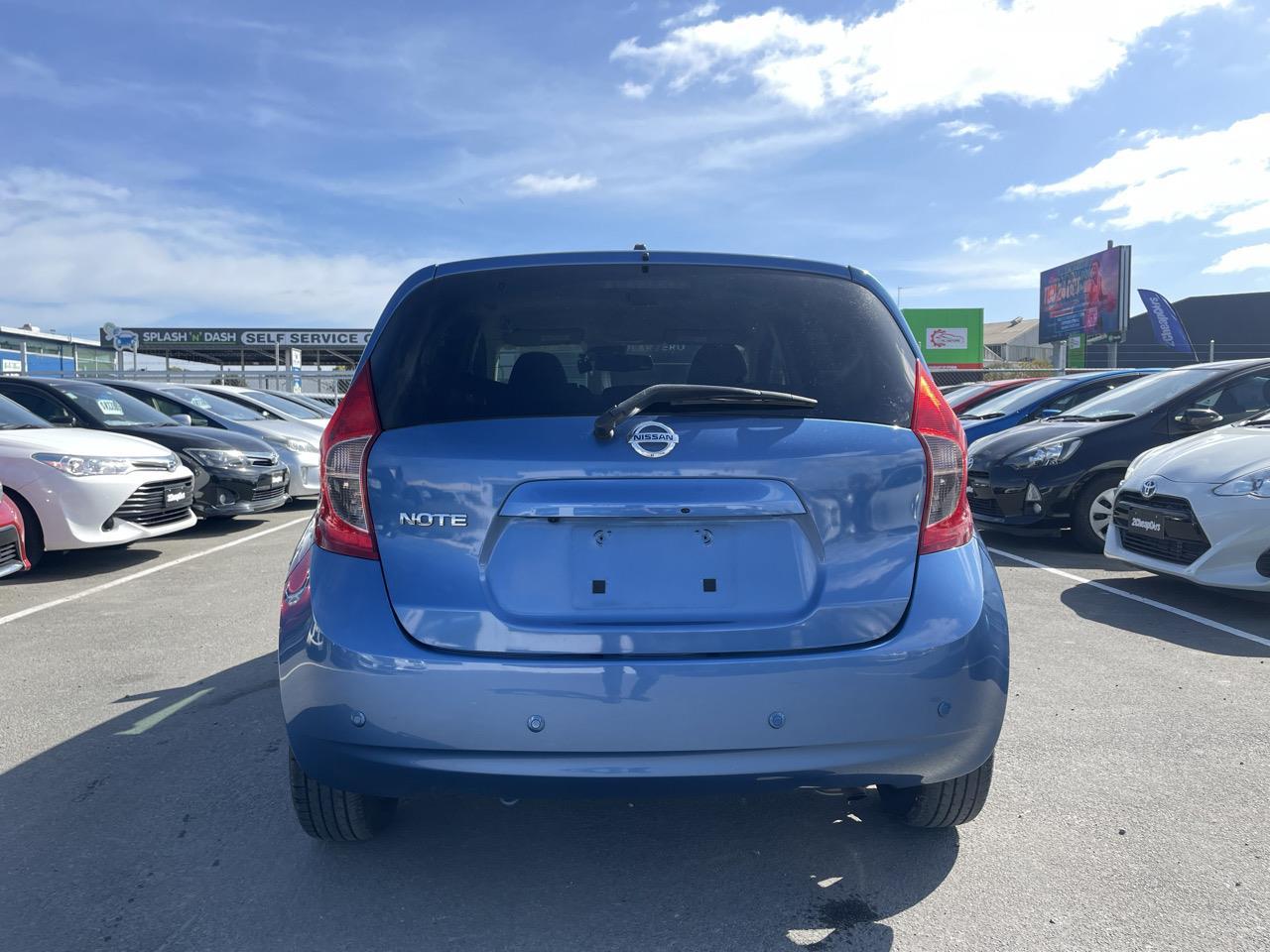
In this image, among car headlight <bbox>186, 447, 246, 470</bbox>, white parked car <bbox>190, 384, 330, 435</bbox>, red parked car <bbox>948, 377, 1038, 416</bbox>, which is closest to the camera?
car headlight <bbox>186, 447, 246, 470</bbox>

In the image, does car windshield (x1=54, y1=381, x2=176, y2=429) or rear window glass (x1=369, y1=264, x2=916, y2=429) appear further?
car windshield (x1=54, y1=381, x2=176, y2=429)

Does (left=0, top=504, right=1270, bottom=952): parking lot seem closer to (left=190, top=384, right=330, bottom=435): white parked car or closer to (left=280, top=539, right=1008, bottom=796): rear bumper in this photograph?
(left=280, top=539, right=1008, bottom=796): rear bumper

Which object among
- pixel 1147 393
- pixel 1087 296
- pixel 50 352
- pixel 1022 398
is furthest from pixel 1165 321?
pixel 50 352

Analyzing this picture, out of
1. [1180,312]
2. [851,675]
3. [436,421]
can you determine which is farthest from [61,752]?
[1180,312]

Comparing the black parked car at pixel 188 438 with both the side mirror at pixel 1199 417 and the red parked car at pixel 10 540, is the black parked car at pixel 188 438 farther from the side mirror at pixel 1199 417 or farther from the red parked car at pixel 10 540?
the side mirror at pixel 1199 417

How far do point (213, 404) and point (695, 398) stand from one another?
437 inches

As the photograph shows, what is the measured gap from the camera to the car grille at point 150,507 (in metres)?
7.71

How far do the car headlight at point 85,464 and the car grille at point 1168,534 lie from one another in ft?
23.4

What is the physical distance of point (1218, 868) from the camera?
274 cm

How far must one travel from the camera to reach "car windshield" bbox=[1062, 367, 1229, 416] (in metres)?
8.40

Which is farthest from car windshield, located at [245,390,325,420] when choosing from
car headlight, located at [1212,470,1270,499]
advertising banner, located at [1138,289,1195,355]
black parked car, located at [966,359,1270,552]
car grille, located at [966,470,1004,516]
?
advertising banner, located at [1138,289,1195,355]

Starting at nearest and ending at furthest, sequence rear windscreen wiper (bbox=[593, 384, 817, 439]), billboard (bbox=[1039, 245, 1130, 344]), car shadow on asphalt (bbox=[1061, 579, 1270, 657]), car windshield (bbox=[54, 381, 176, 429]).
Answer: rear windscreen wiper (bbox=[593, 384, 817, 439]) → car shadow on asphalt (bbox=[1061, 579, 1270, 657]) → car windshield (bbox=[54, 381, 176, 429]) → billboard (bbox=[1039, 245, 1130, 344])

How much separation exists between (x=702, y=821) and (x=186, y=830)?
5.11 ft

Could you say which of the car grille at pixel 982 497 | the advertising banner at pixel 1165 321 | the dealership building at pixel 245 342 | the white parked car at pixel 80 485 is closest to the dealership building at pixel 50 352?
the dealership building at pixel 245 342
